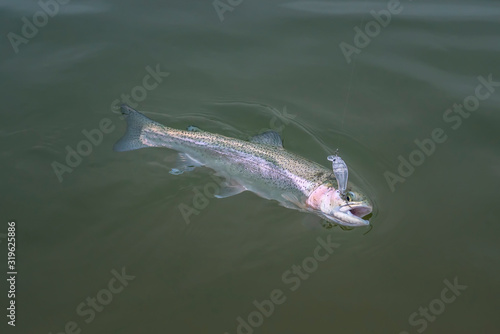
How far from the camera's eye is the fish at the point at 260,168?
4.82m

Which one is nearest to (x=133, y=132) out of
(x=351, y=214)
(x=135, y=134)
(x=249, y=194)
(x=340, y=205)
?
(x=135, y=134)

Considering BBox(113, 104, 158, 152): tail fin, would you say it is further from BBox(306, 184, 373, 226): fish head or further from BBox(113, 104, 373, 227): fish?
BBox(306, 184, 373, 226): fish head

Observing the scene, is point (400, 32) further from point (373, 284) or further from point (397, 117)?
point (373, 284)

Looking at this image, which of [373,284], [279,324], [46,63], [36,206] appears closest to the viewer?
[279,324]

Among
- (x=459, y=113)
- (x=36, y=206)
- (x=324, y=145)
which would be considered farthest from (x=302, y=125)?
(x=36, y=206)

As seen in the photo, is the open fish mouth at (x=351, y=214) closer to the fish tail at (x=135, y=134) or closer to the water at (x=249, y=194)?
the water at (x=249, y=194)

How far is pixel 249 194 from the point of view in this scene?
536 centimetres

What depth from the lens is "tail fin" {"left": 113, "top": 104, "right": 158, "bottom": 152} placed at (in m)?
5.64

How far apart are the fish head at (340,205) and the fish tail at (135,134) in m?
2.16

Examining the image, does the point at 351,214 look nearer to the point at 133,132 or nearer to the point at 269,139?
the point at 269,139

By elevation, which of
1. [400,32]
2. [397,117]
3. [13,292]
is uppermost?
[400,32]

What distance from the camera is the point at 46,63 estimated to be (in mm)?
7531

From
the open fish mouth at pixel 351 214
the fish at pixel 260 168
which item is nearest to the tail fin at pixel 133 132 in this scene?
the fish at pixel 260 168

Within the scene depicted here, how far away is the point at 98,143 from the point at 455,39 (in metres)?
6.29
